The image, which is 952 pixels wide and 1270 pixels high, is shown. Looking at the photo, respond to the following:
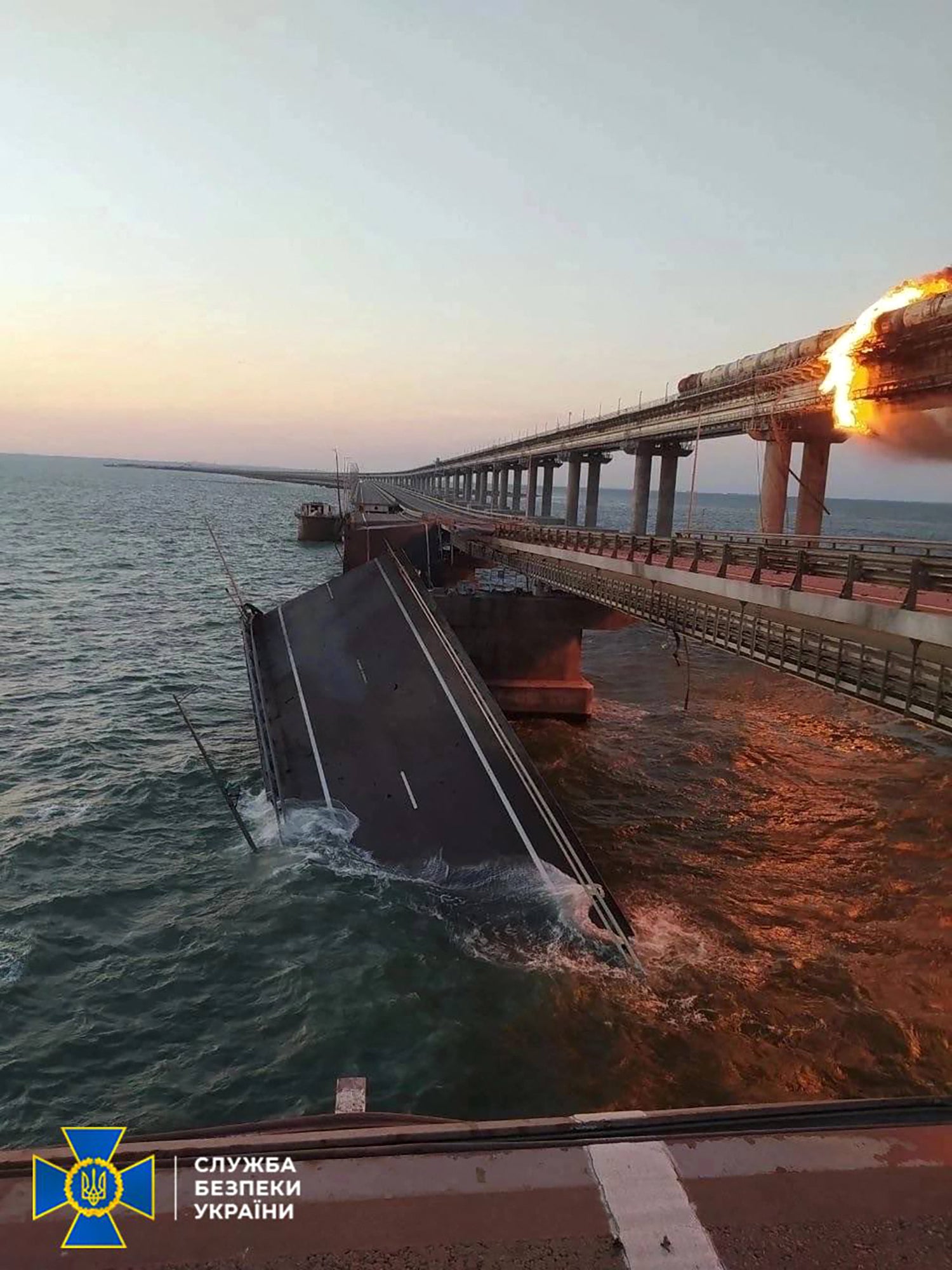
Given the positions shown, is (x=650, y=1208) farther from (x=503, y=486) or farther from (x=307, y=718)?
(x=503, y=486)

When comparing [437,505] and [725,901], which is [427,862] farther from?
[437,505]

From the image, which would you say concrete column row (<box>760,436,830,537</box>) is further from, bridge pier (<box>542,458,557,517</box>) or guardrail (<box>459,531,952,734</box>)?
bridge pier (<box>542,458,557,517</box>)

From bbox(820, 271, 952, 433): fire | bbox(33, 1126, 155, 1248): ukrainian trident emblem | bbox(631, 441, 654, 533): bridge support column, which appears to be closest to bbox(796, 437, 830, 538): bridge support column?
bbox(820, 271, 952, 433): fire

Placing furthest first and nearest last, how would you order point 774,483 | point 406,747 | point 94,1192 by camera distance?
point 774,483 < point 406,747 < point 94,1192

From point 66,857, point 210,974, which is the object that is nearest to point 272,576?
point 66,857

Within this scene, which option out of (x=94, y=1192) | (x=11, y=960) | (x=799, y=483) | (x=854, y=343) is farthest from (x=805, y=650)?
(x=799, y=483)

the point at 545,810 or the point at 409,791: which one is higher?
the point at 545,810
